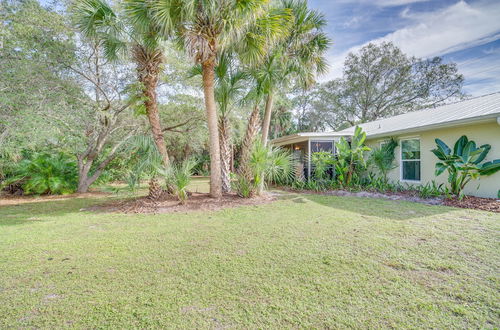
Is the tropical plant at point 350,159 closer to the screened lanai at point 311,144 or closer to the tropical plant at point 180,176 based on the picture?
the screened lanai at point 311,144

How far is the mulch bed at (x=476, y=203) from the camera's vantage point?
6.19 meters

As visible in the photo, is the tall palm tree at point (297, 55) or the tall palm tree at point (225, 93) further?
the tall palm tree at point (225, 93)

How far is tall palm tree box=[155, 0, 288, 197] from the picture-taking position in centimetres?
599

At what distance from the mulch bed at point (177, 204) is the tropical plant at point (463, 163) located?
5.84 meters

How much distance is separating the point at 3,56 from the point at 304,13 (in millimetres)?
9376

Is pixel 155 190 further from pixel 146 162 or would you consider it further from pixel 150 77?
pixel 150 77

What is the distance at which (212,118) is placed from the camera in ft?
24.1

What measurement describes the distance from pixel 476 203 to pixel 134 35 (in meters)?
11.2

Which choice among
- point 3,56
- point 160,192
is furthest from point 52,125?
point 160,192

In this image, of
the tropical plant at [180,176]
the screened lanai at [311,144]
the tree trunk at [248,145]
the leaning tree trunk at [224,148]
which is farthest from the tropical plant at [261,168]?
the screened lanai at [311,144]

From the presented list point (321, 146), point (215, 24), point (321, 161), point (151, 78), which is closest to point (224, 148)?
point (151, 78)

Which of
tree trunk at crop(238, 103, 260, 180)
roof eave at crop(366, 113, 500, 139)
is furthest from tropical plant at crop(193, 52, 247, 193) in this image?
roof eave at crop(366, 113, 500, 139)

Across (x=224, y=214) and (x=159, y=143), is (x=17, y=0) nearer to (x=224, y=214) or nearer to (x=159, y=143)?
(x=159, y=143)

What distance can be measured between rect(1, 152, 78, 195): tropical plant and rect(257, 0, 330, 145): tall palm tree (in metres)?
8.99
